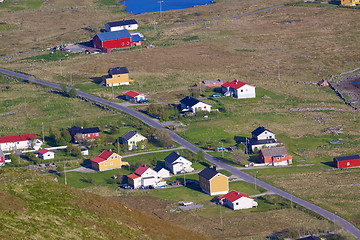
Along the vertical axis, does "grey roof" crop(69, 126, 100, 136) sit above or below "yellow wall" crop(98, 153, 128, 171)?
above

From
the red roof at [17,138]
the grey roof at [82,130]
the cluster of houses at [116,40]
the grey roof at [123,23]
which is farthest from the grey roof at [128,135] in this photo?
the grey roof at [123,23]

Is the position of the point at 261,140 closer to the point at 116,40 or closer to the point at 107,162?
the point at 107,162

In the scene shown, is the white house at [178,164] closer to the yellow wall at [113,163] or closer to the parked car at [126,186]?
the yellow wall at [113,163]

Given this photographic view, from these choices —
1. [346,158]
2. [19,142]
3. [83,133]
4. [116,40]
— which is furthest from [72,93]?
[346,158]

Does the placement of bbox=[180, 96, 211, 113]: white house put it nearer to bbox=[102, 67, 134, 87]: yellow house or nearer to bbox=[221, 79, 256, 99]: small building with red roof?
bbox=[221, 79, 256, 99]: small building with red roof

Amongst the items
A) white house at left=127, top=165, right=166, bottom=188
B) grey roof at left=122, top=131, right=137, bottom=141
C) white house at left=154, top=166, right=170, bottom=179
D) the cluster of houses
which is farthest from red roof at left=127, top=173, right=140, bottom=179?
the cluster of houses

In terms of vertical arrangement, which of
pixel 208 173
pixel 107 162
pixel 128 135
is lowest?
pixel 208 173
